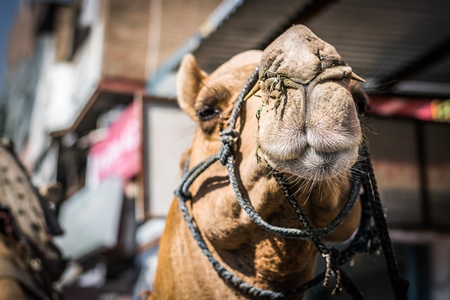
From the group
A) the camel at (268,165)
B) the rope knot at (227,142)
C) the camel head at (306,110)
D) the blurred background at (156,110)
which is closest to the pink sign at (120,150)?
the blurred background at (156,110)

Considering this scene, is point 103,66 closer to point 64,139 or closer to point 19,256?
point 64,139

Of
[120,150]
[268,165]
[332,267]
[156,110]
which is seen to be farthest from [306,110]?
[120,150]

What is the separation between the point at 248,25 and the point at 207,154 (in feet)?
14.7

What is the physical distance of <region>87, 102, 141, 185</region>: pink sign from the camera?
39.3 feet

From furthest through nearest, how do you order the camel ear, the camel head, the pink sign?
the pink sign
the camel ear
the camel head

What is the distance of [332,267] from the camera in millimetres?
2570

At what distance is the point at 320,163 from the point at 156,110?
221 inches

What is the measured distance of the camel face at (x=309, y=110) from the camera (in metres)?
2.19

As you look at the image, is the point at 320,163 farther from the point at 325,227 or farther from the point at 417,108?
the point at 417,108

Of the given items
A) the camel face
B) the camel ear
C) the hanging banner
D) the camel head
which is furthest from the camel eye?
the hanging banner

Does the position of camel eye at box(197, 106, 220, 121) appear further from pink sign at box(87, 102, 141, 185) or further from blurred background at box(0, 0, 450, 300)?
pink sign at box(87, 102, 141, 185)

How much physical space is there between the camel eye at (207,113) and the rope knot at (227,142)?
237mm

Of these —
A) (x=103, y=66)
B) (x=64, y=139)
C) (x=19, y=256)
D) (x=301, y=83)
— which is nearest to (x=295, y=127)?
(x=301, y=83)

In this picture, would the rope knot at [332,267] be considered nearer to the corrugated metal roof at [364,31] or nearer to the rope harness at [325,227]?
the rope harness at [325,227]
